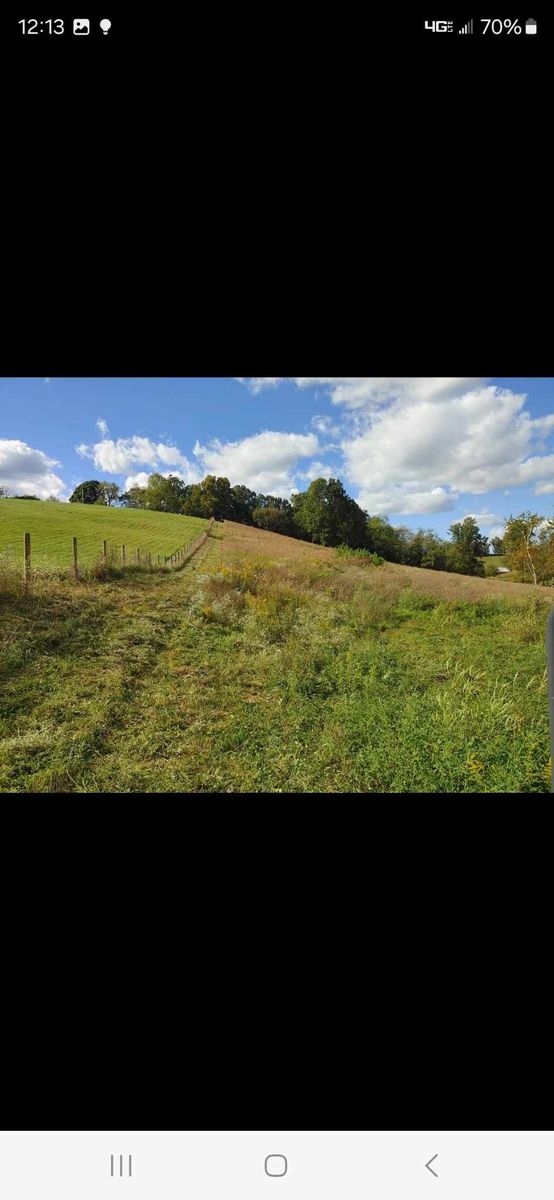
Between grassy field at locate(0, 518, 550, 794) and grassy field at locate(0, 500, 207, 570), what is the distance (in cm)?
21

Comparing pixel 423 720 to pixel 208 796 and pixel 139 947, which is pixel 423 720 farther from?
pixel 139 947

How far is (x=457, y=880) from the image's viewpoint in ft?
5.18

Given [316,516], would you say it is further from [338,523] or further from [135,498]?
[135,498]

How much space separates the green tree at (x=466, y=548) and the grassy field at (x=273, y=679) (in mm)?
109

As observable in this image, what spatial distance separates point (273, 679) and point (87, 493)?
5.93 feet

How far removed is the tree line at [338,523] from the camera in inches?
119

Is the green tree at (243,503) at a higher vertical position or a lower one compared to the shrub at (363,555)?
higher

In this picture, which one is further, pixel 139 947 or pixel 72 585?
pixel 72 585

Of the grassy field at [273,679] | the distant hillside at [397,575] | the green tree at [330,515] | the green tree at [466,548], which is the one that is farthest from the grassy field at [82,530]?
the green tree at [466,548]

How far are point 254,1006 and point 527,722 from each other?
7.06ft
